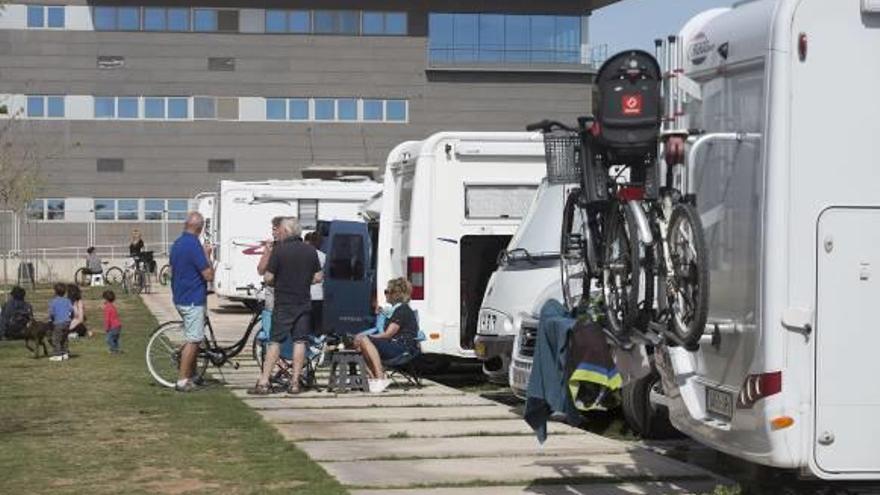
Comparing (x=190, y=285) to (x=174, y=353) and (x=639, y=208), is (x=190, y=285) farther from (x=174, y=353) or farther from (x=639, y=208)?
(x=639, y=208)

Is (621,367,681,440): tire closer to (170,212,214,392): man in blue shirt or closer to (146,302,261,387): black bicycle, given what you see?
(170,212,214,392): man in blue shirt

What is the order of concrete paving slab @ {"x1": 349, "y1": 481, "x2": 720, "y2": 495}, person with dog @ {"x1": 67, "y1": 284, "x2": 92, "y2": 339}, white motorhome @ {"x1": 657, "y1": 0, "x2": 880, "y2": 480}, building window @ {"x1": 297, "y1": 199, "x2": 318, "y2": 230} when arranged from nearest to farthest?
1. white motorhome @ {"x1": 657, "y1": 0, "x2": 880, "y2": 480}
2. concrete paving slab @ {"x1": 349, "y1": 481, "x2": 720, "y2": 495}
3. person with dog @ {"x1": 67, "y1": 284, "x2": 92, "y2": 339}
4. building window @ {"x1": 297, "y1": 199, "x2": 318, "y2": 230}

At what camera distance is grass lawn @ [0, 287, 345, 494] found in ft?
30.1

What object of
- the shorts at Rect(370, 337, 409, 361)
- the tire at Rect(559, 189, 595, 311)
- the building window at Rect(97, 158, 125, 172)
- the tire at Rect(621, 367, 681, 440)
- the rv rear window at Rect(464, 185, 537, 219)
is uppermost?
the building window at Rect(97, 158, 125, 172)

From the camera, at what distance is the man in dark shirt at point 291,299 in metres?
14.4

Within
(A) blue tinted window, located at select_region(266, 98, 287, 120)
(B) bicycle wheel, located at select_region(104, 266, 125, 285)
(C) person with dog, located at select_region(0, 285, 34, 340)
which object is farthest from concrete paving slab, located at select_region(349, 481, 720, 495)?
(A) blue tinted window, located at select_region(266, 98, 287, 120)

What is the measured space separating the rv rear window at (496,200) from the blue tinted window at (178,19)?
2053 inches

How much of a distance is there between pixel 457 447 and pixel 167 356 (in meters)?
5.82

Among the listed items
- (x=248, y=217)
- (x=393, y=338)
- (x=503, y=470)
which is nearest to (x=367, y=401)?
(x=393, y=338)

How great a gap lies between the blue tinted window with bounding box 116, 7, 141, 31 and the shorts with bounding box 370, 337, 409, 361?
5286 centimetres

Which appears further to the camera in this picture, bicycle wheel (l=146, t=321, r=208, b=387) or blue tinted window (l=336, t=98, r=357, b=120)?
blue tinted window (l=336, t=98, r=357, b=120)

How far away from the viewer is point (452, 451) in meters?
10.6

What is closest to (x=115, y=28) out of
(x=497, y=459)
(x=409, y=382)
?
(x=409, y=382)

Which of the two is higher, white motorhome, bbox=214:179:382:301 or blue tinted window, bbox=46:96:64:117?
blue tinted window, bbox=46:96:64:117
